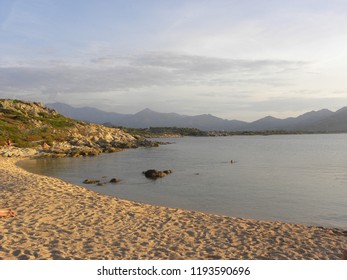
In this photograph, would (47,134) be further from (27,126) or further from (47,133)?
(27,126)

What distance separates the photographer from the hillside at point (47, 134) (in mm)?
58619

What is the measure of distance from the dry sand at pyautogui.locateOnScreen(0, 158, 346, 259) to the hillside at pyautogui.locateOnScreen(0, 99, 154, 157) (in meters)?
39.6

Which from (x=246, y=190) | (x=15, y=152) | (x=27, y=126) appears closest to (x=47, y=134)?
(x=27, y=126)

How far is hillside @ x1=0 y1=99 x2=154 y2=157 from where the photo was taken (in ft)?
192

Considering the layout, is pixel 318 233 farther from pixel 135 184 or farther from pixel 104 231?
pixel 135 184

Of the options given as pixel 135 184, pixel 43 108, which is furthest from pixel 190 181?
pixel 43 108

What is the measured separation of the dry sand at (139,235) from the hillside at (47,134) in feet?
130

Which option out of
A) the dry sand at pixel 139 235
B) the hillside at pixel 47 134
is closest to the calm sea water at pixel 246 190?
the dry sand at pixel 139 235

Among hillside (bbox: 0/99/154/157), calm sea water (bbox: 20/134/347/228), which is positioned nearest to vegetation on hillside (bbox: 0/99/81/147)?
hillside (bbox: 0/99/154/157)

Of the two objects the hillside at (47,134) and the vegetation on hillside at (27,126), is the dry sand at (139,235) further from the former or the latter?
the vegetation on hillside at (27,126)

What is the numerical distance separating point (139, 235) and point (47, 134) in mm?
65294

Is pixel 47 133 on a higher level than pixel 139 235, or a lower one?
higher

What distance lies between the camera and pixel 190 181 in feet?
98.4

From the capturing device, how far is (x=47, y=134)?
71.7 m
